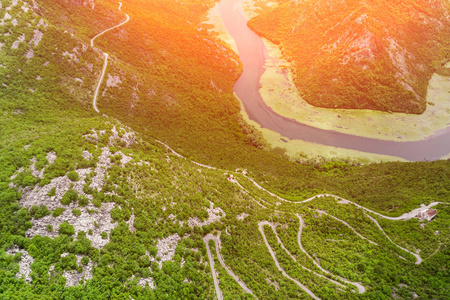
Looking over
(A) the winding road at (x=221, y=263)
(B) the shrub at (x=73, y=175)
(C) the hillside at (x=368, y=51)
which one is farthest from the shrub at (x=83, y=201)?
(C) the hillside at (x=368, y=51)

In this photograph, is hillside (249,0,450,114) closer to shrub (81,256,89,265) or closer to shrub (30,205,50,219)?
shrub (81,256,89,265)

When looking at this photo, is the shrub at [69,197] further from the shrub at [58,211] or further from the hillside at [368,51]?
the hillside at [368,51]

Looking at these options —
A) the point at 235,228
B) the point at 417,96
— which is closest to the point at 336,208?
the point at 235,228

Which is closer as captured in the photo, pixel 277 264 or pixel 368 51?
→ pixel 277 264

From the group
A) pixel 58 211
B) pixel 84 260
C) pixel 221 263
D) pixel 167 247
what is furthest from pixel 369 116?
pixel 58 211

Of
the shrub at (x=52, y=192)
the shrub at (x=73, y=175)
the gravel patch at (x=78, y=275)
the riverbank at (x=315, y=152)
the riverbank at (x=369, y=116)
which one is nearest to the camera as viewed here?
the gravel patch at (x=78, y=275)

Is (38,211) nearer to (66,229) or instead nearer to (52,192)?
(52,192)

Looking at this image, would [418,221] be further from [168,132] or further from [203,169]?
[168,132]
